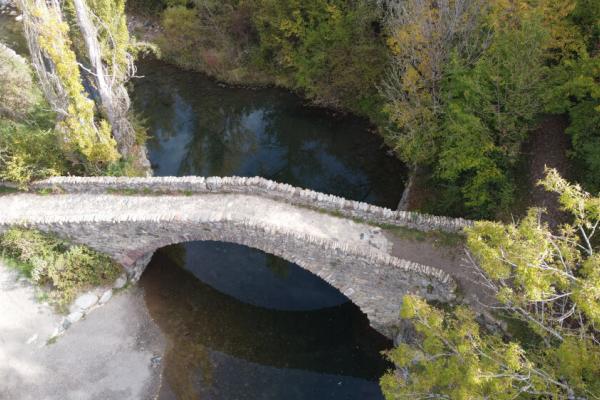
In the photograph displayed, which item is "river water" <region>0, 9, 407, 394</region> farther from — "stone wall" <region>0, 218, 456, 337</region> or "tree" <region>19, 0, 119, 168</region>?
"tree" <region>19, 0, 119, 168</region>

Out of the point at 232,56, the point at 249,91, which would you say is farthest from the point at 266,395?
the point at 232,56

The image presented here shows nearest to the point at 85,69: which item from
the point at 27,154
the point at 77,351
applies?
the point at 27,154

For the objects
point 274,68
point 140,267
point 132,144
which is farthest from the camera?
point 274,68

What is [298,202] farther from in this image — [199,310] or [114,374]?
[114,374]

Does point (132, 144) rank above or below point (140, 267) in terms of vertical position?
above

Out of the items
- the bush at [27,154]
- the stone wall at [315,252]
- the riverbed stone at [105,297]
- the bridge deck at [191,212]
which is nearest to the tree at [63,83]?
the bush at [27,154]

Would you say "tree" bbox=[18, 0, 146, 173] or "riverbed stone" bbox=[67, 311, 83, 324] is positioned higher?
"tree" bbox=[18, 0, 146, 173]

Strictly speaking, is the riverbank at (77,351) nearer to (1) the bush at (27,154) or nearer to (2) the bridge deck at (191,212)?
(2) the bridge deck at (191,212)

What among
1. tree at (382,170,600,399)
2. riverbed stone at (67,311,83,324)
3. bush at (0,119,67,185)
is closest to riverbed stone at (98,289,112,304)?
riverbed stone at (67,311,83,324)
